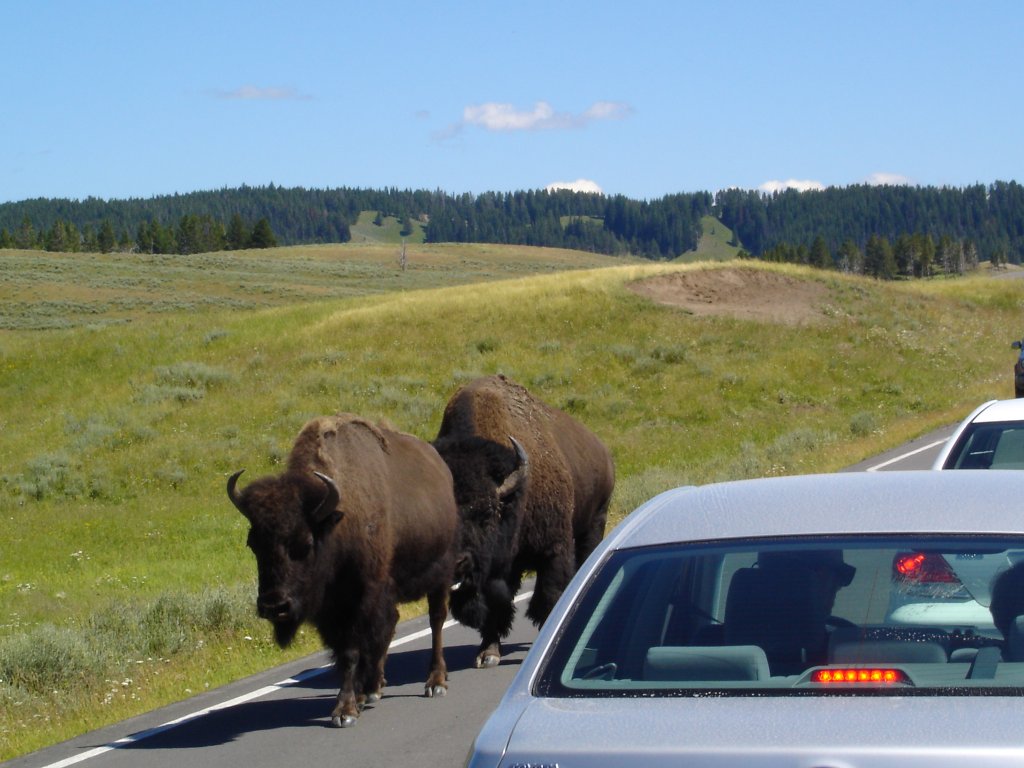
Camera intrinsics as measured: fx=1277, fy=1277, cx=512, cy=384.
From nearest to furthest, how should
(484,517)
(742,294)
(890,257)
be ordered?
(484,517) → (742,294) → (890,257)

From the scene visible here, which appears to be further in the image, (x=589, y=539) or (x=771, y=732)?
(x=589, y=539)

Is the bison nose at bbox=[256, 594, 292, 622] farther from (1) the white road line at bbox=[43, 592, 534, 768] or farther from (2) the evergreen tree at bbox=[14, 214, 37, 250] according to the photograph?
(2) the evergreen tree at bbox=[14, 214, 37, 250]

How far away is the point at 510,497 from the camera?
891 cm

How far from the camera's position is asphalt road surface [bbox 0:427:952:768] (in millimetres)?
6832

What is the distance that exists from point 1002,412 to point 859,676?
733cm

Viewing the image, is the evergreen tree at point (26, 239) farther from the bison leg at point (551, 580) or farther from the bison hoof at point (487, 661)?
the bison hoof at point (487, 661)

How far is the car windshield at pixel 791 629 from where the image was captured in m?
3.20

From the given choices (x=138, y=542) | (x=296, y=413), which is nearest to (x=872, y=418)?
(x=296, y=413)

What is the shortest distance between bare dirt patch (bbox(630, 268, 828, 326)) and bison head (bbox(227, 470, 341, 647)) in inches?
1571

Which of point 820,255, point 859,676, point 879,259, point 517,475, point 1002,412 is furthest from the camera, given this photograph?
point 879,259

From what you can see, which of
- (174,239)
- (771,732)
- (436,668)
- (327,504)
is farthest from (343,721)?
(174,239)

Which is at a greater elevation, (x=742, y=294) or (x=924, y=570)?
(x=924, y=570)

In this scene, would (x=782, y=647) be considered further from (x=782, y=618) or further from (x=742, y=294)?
(x=742, y=294)

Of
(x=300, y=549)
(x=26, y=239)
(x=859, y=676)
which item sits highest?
(x=26, y=239)
